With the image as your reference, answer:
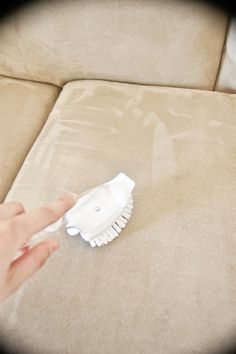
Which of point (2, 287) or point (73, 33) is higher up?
point (73, 33)

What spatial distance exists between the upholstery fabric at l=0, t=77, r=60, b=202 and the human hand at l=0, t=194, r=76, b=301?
0.35 m

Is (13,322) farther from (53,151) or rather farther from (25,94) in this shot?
(25,94)

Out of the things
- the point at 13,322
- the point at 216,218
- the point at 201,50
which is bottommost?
the point at 13,322

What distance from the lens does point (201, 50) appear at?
30.8 inches

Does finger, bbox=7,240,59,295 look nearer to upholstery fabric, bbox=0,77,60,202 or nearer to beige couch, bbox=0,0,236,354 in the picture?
beige couch, bbox=0,0,236,354

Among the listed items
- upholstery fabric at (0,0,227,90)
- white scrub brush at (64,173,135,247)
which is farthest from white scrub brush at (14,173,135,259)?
upholstery fabric at (0,0,227,90)

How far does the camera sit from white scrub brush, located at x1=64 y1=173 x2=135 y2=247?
22.2 inches

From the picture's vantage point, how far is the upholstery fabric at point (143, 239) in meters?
0.50

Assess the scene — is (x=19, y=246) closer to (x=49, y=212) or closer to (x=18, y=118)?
(x=49, y=212)

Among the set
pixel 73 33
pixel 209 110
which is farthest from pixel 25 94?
pixel 209 110

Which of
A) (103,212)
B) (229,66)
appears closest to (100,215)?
(103,212)

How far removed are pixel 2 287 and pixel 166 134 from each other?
0.51 metres

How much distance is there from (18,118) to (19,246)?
565mm

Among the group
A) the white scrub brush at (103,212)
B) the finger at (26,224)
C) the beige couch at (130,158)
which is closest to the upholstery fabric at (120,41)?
the beige couch at (130,158)
